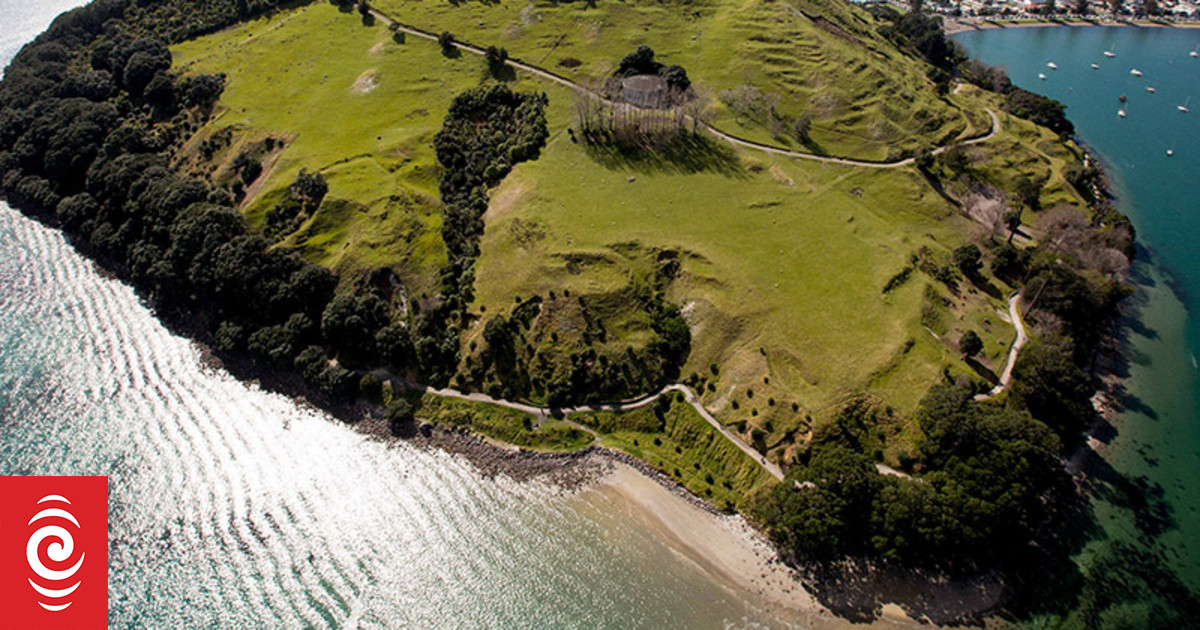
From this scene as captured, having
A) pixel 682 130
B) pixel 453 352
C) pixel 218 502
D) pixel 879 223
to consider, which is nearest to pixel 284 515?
pixel 218 502

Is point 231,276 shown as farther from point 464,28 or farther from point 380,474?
point 464,28

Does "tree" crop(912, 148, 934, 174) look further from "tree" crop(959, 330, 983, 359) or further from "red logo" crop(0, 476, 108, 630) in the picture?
"red logo" crop(0, 476, 108, 630)

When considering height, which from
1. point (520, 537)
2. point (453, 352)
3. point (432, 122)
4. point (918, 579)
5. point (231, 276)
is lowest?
point (918, 579)

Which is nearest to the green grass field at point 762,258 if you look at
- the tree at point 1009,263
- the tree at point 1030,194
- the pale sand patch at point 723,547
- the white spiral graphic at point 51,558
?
the tree at point 1009,263

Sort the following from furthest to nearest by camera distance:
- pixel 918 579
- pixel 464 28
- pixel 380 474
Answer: pixel 464 28 → pixel 380 474 → pixel 918 579

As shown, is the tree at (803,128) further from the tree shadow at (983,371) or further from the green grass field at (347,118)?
the green grass field at (347,118)

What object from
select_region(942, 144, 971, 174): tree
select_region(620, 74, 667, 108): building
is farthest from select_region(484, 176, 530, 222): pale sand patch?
select_region(942, 144, 971, 174): tree
